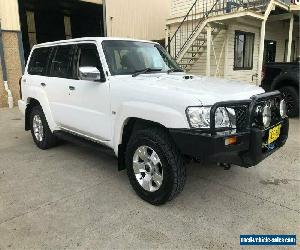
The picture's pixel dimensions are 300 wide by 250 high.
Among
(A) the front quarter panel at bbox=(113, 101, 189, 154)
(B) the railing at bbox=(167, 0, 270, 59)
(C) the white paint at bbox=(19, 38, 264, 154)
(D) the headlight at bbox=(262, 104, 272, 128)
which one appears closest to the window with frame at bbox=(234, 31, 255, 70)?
(B) the railing at bbox=(167, 0, 270, 59)

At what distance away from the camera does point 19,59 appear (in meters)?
10.9

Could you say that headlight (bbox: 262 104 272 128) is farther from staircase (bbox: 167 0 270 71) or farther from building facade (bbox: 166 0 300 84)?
staircase (bbox: 167 0 270 71)

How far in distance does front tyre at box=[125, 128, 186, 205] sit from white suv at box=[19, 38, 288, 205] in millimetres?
11

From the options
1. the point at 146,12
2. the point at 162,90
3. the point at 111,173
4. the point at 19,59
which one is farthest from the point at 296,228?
the point at 146,12

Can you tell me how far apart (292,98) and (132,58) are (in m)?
5.48

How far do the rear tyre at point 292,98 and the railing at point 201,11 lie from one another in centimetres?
450

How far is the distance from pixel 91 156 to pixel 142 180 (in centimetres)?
188

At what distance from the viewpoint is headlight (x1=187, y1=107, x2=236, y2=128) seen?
114 inches

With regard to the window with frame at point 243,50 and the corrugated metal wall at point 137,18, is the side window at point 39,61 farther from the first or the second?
the window with frame at point 243,50

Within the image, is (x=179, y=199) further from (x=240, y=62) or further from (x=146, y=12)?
(x=146, y=12)

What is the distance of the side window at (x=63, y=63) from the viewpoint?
4559 millimetres

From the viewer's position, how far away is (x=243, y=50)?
546 inches

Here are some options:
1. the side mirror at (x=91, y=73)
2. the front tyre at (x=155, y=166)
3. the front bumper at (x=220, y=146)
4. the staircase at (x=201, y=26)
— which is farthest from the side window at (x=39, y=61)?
the staircase at (x=201, y=26)

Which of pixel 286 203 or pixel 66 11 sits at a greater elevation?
pixel 66 11
